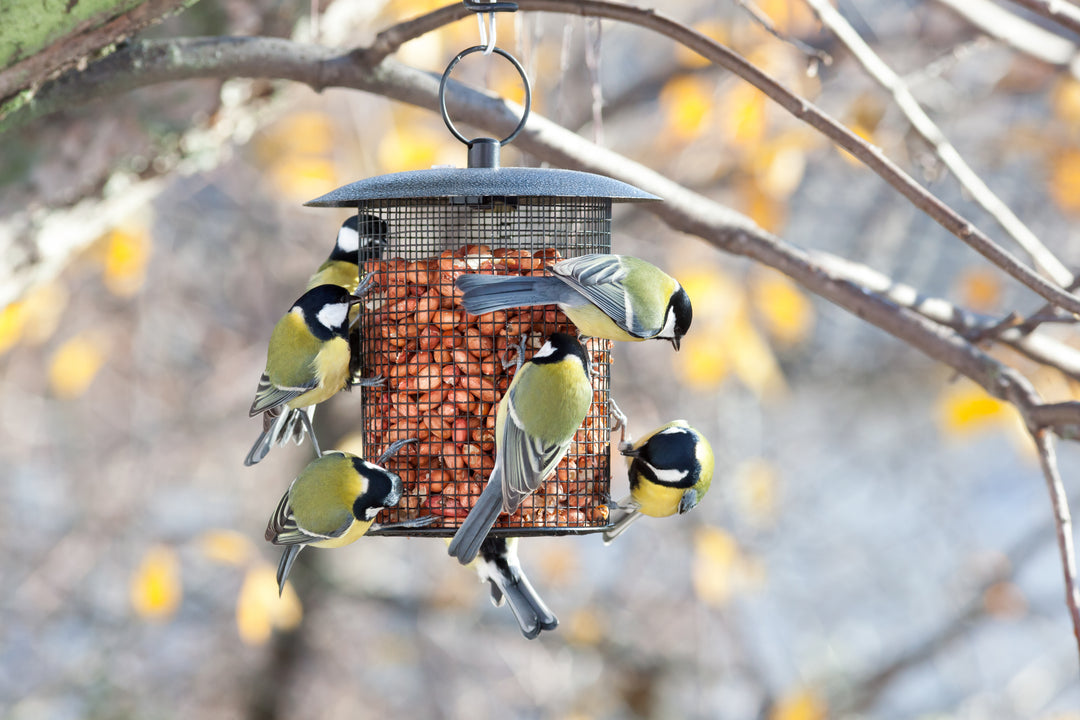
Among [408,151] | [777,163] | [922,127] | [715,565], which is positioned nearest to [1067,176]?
[777,163]

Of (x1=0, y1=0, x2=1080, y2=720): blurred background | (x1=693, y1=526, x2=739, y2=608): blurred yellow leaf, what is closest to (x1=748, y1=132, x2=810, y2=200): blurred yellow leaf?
(x1=0, y1=0, x2=1080, y2=720): blurred background

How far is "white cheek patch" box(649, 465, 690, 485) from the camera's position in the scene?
8.66 ft

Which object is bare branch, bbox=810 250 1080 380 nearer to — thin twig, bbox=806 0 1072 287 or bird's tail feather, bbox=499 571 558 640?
thin twig, bbox=806 0 1072 287

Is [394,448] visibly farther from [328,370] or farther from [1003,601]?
[1003,601]

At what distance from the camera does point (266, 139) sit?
6004mm

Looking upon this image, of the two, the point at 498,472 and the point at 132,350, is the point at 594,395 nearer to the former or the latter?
the point at 498,472

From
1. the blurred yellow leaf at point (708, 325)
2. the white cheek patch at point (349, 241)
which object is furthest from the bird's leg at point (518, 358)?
the blurred yellow leaf at point (708, 325)

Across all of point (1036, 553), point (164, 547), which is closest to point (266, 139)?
point (164, 547)

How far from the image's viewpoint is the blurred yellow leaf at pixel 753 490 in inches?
223

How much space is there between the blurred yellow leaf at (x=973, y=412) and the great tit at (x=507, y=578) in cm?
276

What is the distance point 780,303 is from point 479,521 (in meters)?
3.55

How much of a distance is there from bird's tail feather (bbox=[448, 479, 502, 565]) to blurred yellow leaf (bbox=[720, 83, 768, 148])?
9.35ft

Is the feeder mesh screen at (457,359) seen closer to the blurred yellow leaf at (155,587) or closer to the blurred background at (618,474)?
the blurred background at (618,474)

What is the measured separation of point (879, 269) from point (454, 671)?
352 cm
